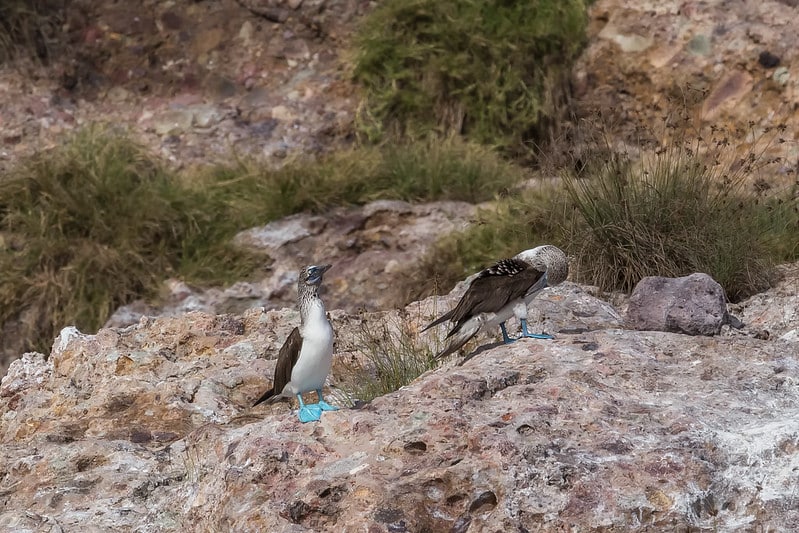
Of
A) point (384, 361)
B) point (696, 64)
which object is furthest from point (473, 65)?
point (384, 361)

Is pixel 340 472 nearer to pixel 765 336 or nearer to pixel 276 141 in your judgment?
pixel 765 336

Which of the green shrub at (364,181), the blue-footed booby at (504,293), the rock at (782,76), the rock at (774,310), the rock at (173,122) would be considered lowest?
the green shrub at (364,181)

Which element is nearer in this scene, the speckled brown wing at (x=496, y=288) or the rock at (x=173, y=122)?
the speckled brown wing at (x=496, y=288)

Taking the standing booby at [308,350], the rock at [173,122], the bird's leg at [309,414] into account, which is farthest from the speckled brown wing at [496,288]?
the rock at [173,122]

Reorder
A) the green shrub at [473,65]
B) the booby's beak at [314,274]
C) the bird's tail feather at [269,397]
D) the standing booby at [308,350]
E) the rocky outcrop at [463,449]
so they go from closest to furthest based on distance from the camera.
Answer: the rocky outcrop at [463,449] < the standing booby at [308,350] < the booby's beak at [314,274] < the bird's tail feather at [269,397] < the green shrub at [473,65]

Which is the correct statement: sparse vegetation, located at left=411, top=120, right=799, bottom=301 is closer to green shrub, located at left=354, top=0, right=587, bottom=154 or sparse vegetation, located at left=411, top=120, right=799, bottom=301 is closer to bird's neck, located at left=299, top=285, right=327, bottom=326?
bird's neck, located at left=299, top=285, right=327, bottom=326

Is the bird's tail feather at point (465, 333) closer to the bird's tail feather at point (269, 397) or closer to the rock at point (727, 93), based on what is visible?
the bird's tail feather at point (269, 397)

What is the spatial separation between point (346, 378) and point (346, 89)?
5.45m

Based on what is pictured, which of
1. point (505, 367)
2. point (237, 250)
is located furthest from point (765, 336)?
point (237, 250)

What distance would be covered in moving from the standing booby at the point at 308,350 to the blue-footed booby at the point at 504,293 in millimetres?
438

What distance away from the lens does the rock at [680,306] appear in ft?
15.8

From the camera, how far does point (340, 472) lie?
144 inches

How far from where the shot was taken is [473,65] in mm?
9617

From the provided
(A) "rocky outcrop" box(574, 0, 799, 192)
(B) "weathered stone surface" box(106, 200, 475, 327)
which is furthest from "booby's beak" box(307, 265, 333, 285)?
(A) "rocky outcrop" box(574, 0, 799, 192)
